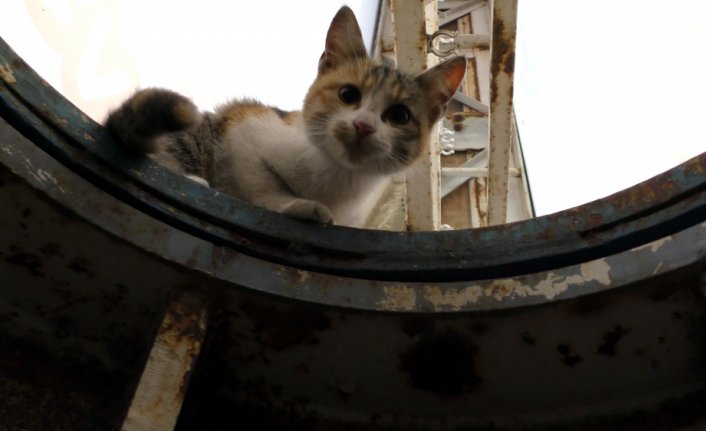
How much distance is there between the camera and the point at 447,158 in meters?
4.31

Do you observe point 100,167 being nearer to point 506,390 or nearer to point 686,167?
point 506,390

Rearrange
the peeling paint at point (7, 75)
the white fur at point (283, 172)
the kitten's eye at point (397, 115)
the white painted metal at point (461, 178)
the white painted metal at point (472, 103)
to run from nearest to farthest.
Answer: the peeling paint at point (7, 75) < the white fur at point (283, 172) < the kitten's eye at point (397, 115) < the white painted metal at point (461, 178) < the white painted metal at point (472, 103)

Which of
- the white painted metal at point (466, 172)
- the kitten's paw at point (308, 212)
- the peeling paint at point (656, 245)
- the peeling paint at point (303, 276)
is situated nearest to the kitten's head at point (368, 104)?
the kitten's paw at point (308, 212)

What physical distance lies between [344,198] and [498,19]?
67 cm

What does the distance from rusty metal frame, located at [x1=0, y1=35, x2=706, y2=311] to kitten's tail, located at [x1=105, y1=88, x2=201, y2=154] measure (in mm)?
29

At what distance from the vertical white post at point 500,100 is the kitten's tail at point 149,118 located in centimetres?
103

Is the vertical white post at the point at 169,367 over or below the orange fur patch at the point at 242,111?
below

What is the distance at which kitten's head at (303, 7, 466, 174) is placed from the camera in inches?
64.5

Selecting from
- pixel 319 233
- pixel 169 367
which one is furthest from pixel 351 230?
pixel 169 367

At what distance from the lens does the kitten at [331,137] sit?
5.27 feet

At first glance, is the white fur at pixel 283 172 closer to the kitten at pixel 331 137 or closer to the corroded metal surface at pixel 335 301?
the kitten at pixel 331 137

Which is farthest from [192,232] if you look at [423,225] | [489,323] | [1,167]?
[423,225]

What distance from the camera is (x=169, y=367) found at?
0.89 m

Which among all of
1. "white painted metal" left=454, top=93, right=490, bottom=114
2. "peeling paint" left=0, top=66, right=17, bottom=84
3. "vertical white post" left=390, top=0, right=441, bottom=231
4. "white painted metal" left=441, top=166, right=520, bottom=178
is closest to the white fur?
"vertical white post" left=390, top=0, right=441, bottom=231
